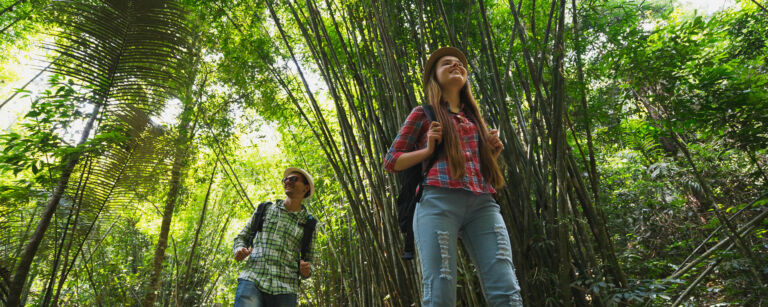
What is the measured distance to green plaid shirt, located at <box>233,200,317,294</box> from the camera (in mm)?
1896

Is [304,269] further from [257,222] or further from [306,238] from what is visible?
[257,222]

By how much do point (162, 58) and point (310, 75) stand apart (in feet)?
6.01

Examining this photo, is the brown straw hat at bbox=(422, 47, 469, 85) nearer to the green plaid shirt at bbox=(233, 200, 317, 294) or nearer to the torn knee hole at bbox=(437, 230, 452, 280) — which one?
the torn knee hole at bbox=(437, 230, 452, 280)

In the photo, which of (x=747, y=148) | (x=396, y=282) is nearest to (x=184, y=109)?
(x=396, y=282)

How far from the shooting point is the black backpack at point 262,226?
6.93 ft

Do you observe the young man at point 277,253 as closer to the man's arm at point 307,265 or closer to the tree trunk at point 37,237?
the man's arm at point 307,265

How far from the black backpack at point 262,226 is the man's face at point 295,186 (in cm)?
13

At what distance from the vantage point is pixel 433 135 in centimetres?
126

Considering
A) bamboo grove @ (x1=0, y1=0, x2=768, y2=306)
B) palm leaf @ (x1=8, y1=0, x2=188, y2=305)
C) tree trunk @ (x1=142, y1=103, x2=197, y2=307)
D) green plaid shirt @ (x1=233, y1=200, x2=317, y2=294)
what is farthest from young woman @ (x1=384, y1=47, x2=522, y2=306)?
tree trunk @ (x1=142, y1=103, x2=197, y2=307)

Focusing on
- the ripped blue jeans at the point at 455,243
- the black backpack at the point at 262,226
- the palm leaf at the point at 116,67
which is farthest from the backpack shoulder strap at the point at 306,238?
the palm leaf at the point at 116,67

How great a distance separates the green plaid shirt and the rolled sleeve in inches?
36.7

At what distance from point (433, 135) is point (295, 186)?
4.06 ft

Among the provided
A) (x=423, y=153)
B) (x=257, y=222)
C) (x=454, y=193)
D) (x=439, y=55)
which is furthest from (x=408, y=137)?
A: (x=257, y=222)

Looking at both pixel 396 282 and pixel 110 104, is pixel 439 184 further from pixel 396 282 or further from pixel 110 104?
pixel 110 104
